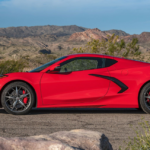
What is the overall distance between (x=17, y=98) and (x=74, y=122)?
151 centimetres

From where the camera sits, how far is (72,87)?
695 centimetres

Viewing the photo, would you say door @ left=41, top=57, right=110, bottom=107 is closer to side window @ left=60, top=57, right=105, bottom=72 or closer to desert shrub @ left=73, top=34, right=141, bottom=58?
side window @ left=60, top=57, right=105, bottom=72

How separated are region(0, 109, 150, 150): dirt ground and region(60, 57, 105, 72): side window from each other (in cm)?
109

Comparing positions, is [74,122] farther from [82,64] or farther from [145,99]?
[145,99]

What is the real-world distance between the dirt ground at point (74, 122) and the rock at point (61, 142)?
5.48 feet

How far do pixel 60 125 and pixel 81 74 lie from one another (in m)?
1.54

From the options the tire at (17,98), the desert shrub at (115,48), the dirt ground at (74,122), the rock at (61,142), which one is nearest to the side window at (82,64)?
the tire at (17,98)

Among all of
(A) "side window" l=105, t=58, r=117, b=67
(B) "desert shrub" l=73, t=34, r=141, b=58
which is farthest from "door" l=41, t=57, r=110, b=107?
(B) "desert shrub" l=73, t=34, r=141, b=58

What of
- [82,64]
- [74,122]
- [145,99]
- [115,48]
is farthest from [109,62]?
[115,48]

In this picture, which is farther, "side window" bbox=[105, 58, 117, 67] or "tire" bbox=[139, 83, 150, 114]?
"side window" bbox=[105, 58, 117, 67]

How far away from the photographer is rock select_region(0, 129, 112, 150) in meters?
2.55

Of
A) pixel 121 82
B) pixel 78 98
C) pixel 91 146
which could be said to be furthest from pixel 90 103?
pixel 91 146

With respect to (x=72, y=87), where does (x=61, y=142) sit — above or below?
below

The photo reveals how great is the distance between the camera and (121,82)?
709 cm
